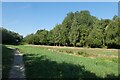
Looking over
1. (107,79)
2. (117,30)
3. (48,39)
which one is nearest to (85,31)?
(117,30)

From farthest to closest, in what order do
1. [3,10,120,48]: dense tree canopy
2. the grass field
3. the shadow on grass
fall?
[3,10,120,48]: dense tree canopy
the grass field
the shadow on grass

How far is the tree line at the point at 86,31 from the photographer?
84.7 m

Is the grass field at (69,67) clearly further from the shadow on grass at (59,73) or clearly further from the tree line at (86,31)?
the tree line at (86,31)

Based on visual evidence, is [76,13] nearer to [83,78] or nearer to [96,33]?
[96,33]

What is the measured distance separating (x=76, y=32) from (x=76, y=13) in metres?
17.5

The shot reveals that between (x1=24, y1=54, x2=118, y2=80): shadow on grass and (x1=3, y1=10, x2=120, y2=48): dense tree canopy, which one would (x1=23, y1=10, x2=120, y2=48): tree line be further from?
(x1=24, y1=54, x2=118, y2=80): shadow on grass

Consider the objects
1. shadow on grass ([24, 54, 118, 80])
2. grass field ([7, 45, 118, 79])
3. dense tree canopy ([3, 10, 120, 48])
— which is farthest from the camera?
dense tree canopy ([3, 10, 120, 48])

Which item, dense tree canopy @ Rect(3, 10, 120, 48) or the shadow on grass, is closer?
the shadow on grass

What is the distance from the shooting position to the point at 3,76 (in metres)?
14.5

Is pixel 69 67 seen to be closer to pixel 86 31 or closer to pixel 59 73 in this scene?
pixel 59 73

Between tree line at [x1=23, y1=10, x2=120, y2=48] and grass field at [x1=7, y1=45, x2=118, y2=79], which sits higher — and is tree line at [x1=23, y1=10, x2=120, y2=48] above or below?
above

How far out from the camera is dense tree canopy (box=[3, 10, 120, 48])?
84713 mm

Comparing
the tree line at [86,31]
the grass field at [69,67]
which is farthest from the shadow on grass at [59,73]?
the tree line at [86,31]

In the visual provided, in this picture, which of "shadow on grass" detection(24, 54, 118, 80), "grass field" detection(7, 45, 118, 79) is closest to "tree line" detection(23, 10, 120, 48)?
"grass field" detection(7, 45, 118, 79)
